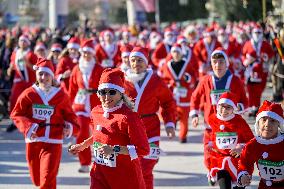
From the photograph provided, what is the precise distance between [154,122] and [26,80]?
6090mm

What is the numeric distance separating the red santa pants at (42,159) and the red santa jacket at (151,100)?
3.59 feet

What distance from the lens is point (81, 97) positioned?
11297 millimetres

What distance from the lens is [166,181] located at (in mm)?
10430

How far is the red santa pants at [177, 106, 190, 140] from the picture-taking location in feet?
44.1

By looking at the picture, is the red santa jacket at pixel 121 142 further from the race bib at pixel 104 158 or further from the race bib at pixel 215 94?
the race bib at pixel 215 94

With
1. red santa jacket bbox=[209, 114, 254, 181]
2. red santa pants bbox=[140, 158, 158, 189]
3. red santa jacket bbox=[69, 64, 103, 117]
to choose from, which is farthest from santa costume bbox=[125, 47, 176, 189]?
red santa jacket bbox=[69, 64, 103, 117]

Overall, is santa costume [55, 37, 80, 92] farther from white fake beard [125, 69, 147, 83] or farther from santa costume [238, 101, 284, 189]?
santa costume [238, 101, 284, 189]

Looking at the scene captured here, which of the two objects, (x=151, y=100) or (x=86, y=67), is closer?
(x=151, y=100)

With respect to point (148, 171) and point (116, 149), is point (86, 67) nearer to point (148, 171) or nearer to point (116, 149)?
point (148, 171)

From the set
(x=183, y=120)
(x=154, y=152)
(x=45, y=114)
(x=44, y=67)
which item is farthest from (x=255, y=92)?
(x=45, y=114)

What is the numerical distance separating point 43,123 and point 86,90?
8.83 feet

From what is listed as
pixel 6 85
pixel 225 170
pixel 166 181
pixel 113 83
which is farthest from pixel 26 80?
pixel 113 83

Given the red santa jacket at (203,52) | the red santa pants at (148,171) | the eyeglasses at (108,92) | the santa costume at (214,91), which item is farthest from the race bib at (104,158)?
the red santa jacket at (203,52)

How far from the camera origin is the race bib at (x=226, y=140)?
823cm
